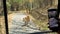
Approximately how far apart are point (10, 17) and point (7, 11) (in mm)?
50

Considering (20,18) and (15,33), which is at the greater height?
(20,18)

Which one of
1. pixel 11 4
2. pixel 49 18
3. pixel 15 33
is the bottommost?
pixel 15 33

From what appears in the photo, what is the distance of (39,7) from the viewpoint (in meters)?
1.54

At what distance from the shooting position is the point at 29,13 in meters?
1.54

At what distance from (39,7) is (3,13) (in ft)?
0.87

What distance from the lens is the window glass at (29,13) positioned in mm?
1537

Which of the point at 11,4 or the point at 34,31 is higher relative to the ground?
the point at 11,4

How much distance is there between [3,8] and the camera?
1511 mm

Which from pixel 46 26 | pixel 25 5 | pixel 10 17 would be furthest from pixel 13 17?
pixel 46 26

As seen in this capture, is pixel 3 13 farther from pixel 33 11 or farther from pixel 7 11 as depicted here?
pixel 33 11

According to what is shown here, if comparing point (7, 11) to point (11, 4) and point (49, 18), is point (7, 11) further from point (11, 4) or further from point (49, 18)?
point (49, 18)

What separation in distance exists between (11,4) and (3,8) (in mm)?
70

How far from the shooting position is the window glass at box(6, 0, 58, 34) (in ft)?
5.04

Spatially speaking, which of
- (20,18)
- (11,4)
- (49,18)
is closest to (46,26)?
(49,18)
